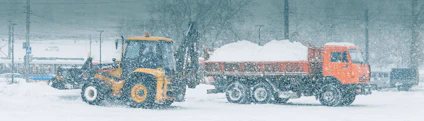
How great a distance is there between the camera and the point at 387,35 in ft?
217

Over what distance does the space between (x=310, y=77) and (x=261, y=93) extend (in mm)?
2029

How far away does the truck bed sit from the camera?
830 inches

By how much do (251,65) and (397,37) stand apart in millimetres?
45870

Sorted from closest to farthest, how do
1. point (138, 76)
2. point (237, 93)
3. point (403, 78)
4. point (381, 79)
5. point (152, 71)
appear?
point (152, 71) → point (138, 76) → point (237, 93) → point (403, 78) → point (381, 79)

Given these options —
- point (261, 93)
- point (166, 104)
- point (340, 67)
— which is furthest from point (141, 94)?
point (340, 67)

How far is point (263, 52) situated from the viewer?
2220cm

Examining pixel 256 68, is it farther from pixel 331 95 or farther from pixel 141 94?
pixel 141 94

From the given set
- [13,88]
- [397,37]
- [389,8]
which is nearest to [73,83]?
[13,88]

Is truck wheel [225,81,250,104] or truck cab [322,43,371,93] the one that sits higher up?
truck cab [322,43,371,93]

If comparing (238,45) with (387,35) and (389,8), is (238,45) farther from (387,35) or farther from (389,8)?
(387,35)

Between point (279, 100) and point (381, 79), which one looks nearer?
point (279, 100)

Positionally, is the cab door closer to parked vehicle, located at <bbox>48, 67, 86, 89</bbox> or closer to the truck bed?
the truck bed

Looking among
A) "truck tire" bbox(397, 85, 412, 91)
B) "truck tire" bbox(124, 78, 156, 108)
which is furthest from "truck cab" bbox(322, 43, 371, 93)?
"truck tire" bbox(397, 85, 412, 91)

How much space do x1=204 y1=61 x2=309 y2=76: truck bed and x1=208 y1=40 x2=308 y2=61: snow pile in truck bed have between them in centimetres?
19
